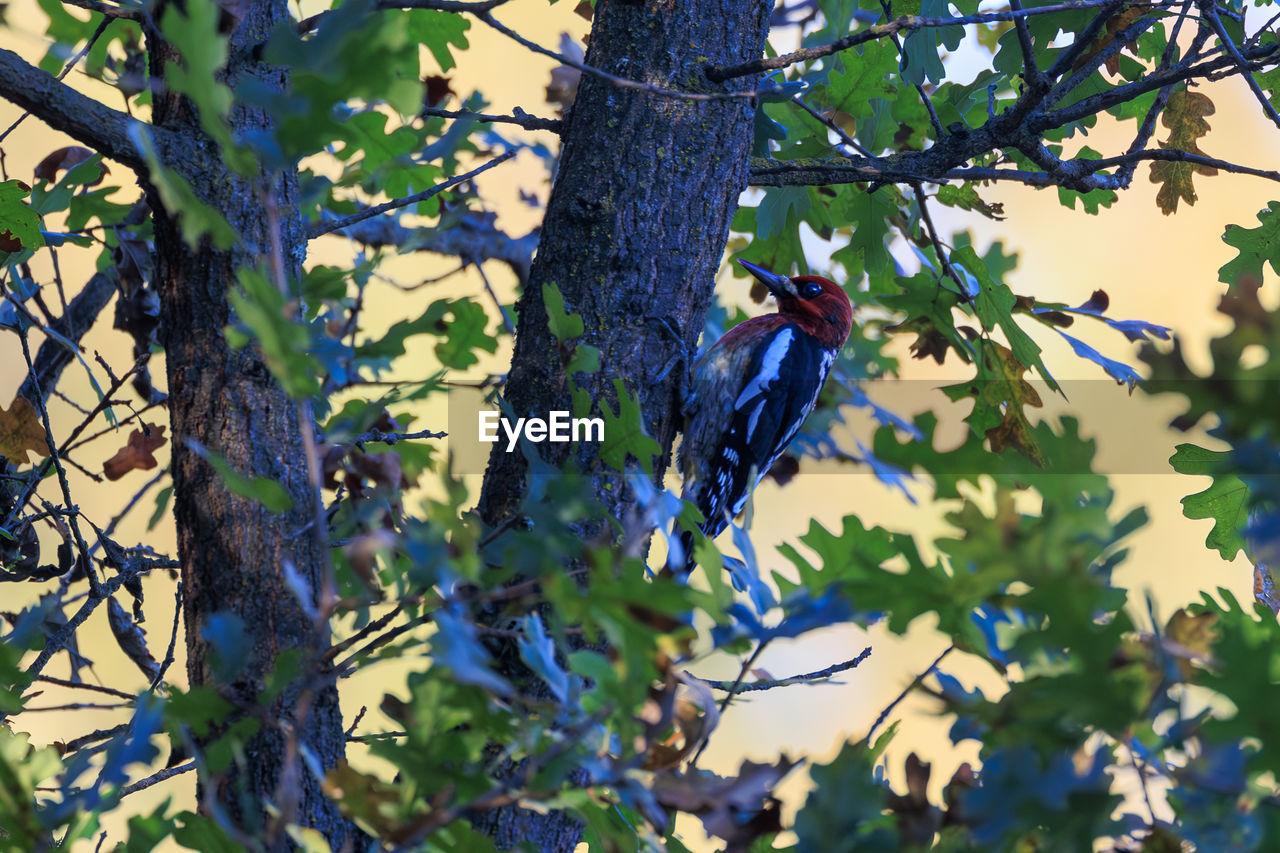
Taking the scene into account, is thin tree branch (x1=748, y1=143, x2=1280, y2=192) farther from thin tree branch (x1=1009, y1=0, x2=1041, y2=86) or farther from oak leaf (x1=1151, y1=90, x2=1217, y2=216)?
oak leaf (x1=1151, y1=90, x2=1217, y2=216)

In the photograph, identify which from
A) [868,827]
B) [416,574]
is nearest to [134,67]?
[416,574]

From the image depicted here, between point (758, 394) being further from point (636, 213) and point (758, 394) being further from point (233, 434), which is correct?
point (233, 434)

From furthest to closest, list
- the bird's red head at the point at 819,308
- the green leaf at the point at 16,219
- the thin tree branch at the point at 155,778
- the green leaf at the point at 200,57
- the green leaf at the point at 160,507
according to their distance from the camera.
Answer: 1. the bird's red head at the point at 819,308
2. the green leaf at the point at 160,507
3. the green leaf at the point at 16,219
4. the thin tree branch at the point at 155,778
5. the green leaf at the point at 200,57

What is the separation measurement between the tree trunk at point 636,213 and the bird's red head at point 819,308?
1397 millimetres

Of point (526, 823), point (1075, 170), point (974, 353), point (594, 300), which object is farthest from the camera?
point (974, 353)

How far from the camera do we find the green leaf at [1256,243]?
241 cm

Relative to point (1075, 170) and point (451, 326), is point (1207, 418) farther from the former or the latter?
point (451, 326)

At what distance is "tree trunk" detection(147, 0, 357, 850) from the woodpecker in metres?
1.33

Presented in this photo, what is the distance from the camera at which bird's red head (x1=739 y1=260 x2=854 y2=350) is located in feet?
10.9

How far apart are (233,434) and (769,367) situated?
1.83 m

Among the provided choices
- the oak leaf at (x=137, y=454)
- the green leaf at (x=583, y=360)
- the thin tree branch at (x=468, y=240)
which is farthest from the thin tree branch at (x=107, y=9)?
the thin tree branch at (x=468, y=240)

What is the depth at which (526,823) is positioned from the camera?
1.59 meters

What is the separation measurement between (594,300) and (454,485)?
0.91m

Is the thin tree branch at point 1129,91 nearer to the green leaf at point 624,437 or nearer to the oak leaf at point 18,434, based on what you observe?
the green leaf at point 624,437
